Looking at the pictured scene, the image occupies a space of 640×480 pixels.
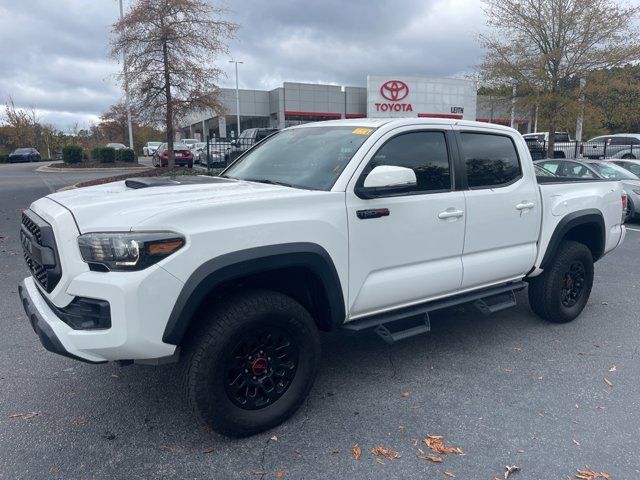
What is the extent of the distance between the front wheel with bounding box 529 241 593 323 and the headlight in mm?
3693

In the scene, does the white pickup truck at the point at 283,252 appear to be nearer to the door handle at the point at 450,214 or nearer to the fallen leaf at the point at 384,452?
the door handle at the point at 450,214

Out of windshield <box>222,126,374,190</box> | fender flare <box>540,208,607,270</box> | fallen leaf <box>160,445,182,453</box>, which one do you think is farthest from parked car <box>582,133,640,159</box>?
fallen leaf <box>160,445,182,453</box>

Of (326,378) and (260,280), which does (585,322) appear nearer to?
(326,378)

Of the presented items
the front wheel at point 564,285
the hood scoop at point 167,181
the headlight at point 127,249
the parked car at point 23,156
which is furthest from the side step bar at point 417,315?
the parked car at point 23,156

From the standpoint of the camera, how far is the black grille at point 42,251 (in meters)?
2.83

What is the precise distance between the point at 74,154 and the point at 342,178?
30.7 metres

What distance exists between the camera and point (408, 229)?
3.61m

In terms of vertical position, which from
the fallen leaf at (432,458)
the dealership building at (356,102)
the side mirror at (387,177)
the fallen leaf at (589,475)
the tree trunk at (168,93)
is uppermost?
the dealership building at (356,102)

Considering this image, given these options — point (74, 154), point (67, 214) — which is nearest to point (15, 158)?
point (74, 154)

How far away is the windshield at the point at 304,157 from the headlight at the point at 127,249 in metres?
1.18

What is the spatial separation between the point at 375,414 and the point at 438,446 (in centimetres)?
49

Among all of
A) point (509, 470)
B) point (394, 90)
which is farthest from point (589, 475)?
point (394, 90)

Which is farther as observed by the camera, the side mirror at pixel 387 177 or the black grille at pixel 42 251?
the side mirror at pixel 387 177

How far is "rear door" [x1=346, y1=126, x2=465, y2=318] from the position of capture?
3.40 meters
